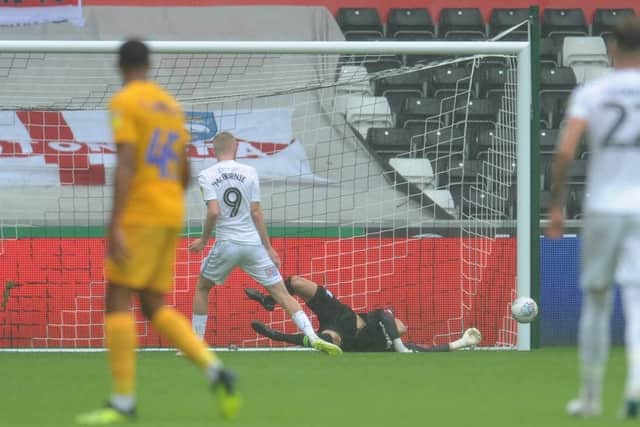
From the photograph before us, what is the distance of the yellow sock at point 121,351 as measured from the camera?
605 centimetres

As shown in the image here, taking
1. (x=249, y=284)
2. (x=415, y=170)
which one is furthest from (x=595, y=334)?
(x=415, y=170)

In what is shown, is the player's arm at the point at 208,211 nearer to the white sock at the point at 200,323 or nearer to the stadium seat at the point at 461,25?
the white sock at the point at 200,323

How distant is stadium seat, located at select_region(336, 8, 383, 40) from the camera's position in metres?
17.1

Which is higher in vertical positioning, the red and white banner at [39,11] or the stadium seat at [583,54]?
the red and white banner at [39,11]

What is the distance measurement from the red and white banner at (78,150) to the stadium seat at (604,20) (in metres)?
5.75

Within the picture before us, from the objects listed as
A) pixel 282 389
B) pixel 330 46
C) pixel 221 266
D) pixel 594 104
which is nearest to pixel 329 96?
pixel 330 46

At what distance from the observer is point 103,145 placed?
13508 millimetres

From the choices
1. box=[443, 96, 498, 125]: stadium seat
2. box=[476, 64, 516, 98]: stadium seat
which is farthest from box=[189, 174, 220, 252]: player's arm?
box=[476, 64, 516, 98]: stadium seat

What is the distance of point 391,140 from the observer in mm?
14094

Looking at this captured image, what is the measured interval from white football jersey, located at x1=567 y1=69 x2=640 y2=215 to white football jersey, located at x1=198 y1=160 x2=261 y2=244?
5441 millimetres

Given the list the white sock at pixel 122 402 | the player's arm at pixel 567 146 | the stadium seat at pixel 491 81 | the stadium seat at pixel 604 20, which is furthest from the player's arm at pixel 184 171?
the stadium seat at pixel 604 20

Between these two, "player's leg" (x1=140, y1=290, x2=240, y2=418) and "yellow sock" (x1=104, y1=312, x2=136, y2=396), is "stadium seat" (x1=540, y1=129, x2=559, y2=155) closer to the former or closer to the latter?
"player's leg" (x1=140, y1=290, x2=240, y2=418)

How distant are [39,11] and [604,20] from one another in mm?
7162

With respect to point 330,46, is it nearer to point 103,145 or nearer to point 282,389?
point 103,145
